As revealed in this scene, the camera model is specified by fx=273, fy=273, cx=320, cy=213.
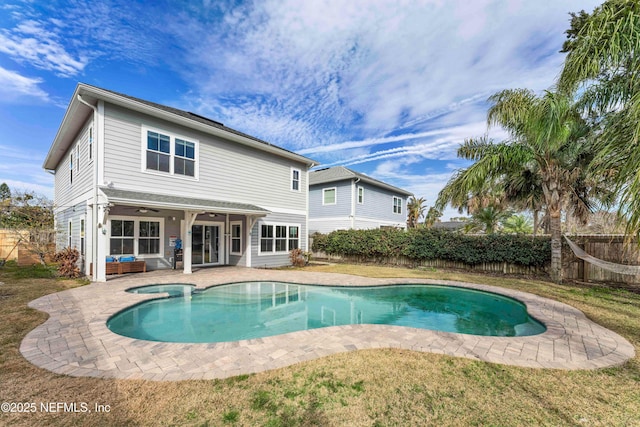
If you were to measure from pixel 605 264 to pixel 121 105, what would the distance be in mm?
17562

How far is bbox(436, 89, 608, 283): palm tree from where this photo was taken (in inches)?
346

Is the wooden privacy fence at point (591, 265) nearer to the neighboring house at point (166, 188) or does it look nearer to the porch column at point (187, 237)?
the neighboring house at point (166, 188)

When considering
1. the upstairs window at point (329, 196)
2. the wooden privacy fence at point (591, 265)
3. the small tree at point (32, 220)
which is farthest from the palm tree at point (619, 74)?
the small tree at point (32, 220)

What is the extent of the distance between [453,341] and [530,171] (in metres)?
11.6

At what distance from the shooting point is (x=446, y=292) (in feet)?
32.7

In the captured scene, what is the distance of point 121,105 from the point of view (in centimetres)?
956

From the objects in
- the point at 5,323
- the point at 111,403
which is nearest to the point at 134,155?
the point at 5,323

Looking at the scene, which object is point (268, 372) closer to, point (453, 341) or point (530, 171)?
point (453, 341)

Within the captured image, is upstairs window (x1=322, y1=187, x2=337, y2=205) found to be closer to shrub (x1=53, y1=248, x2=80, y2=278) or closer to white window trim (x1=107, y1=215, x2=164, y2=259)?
white window trim (x1=107, y1=215, x2=164, y2=259)

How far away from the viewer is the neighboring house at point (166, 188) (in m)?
9.42

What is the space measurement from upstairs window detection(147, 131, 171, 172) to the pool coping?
19.0ft

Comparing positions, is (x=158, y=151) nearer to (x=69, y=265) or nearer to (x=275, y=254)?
(x=69, y=265)

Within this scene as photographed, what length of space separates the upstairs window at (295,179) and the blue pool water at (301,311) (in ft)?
23.1

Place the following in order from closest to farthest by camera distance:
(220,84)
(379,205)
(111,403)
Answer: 1. (111,403)
2. (220,84)
3. (379,205)
